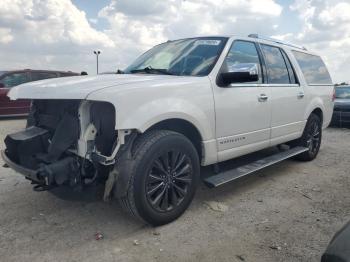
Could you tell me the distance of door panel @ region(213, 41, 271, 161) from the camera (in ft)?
13.4

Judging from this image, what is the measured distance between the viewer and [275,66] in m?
5.20

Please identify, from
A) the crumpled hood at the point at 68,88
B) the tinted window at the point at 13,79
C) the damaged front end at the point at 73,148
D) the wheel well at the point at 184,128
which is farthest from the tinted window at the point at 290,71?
the tinted window at the point at 13,79

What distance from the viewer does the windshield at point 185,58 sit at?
162 inches

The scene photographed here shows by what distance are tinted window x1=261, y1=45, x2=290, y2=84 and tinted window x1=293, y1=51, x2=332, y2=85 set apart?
608 millimetres

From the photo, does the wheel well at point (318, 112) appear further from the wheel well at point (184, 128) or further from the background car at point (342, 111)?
the background car at point (342, 111)

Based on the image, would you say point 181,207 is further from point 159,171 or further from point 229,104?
point 229,104

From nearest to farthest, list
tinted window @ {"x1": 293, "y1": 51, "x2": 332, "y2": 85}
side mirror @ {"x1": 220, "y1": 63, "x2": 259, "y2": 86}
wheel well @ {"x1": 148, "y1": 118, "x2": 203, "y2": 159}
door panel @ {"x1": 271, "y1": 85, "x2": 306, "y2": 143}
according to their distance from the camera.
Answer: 1. wheel well @ {"x1": 148, "y1": 118, "x2": 203, "y2": 159}
2. side mirror @ {"x1": 220, "y1": 63, "x2": 259, "y2": 86}
3. door panel @ {"x1": 271, "y1": 85, "x2": 306, "y2": 143}
4. tinted window @ {"x1": 293, "y1": 51, "x2": 332, "y2": 85}

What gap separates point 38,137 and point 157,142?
46.2 inches

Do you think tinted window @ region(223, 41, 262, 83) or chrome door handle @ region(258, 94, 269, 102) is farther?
chrome door handle @ region(258, 94, 269, 102)

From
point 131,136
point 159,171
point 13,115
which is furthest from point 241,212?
point 13,115

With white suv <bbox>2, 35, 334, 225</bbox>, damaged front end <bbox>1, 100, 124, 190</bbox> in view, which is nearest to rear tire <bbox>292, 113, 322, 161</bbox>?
white suv <bbox>2, 35, 334, 225</bbox>

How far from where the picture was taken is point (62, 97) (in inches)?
125

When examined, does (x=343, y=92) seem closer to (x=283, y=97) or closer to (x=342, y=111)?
(x=342, y=111)

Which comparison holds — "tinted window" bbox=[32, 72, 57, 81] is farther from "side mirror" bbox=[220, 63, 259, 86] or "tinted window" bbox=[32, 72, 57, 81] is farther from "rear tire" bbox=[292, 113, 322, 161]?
"side mirror" bbox=[220, 63, 259, 86]
